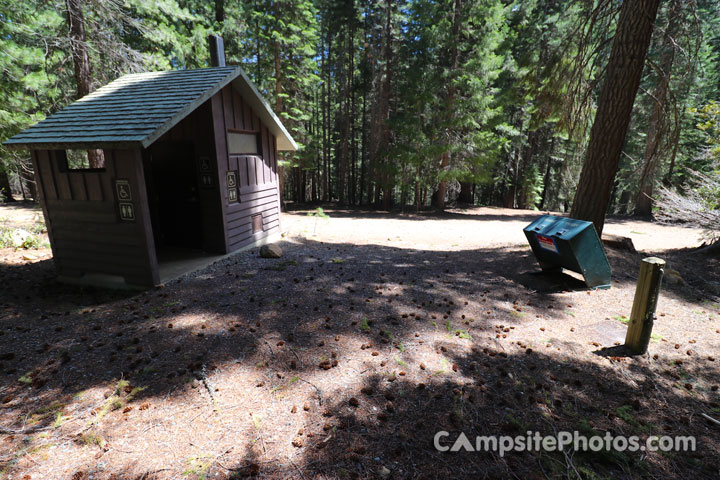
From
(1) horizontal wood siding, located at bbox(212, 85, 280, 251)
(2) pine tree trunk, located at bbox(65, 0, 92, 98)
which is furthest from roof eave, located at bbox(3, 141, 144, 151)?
(2) pine tree trunk, located at bbox(65, 0, 92, 98)

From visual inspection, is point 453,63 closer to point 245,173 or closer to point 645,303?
point 245,173

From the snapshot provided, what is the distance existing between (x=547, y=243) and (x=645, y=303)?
7.12 feet

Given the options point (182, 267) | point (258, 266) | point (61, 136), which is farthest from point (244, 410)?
point (61, 136)

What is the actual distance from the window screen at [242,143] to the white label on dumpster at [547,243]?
22.3 ft

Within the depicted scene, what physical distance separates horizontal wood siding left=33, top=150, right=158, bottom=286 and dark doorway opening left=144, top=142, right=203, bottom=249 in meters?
1.99

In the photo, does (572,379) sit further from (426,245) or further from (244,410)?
(426,245)

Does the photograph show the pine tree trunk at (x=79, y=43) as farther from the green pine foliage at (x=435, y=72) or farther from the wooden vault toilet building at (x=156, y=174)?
the green pine foliage at (x=435, y=72)

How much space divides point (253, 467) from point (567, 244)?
5453 millimetres

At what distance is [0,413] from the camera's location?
3.04 meters

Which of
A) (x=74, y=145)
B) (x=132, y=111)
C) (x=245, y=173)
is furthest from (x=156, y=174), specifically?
(x=74, y=145)

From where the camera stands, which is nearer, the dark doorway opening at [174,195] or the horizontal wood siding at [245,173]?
the horizontal wood siding at [245,173]

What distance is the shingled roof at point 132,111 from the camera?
214 inches

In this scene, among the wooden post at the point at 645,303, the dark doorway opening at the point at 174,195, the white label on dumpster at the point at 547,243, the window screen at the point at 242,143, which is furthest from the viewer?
the dark doorway opening at the point at 174,195

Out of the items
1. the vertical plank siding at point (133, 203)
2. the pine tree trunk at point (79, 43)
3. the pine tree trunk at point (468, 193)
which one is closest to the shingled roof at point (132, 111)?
the vertical plank siding at point (133, 203)
